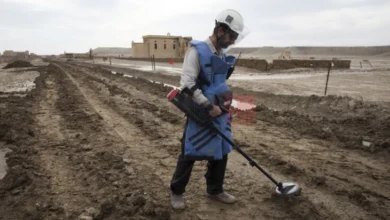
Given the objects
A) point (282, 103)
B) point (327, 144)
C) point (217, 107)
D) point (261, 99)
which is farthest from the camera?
point (261, 99)

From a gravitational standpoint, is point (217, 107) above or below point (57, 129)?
above

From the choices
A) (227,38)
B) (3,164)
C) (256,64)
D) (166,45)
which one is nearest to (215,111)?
(227,38)

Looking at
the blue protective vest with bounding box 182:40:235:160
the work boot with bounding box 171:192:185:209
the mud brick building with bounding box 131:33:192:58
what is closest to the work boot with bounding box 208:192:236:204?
the work boot with bounding box 171:192:185:209

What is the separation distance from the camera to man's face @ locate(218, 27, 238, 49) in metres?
3.16

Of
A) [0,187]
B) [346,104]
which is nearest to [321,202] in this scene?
[0,187]

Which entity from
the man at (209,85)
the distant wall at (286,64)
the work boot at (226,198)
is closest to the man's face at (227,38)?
the man at (209,85)

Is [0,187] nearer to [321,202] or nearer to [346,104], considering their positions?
[321,202]

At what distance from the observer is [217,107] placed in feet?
10.3

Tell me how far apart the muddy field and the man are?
62 cm

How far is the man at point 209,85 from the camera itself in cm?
310

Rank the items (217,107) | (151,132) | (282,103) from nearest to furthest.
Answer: (217,107)
(151,132)
(282,103)

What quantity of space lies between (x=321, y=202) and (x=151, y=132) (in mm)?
3746

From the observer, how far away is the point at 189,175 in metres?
3.45

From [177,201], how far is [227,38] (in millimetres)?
1740
